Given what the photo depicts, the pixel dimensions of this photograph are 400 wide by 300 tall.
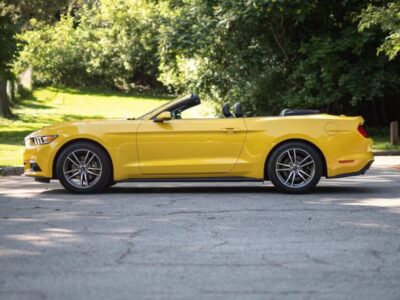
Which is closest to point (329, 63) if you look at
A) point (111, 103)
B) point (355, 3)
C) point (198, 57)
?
point (355, 3)

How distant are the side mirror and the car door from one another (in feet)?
0.27

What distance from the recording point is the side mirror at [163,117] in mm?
11359

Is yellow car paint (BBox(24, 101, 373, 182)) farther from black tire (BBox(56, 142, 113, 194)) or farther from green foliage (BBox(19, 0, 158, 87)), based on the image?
green foliage (BBox(19, 0, 158, 87))

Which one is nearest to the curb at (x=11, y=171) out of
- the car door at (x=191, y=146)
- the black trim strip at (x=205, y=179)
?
the black trim strip at (x=205, y=179)

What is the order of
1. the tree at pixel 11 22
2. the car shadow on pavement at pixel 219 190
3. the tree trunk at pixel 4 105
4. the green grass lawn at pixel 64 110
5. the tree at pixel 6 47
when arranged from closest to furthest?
1. the car shadow on pavement at pixel 219 190
2. the green grass lawn at pixel 64 110
3. the tree at pixel 6 47
4. the tree at pixel 11 22
5. the tree trunk at pixel 4 105

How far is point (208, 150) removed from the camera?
1137cm

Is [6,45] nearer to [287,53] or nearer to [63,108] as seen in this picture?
[287,53]

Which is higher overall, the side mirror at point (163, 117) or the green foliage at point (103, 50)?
the green foliage at point (103, 50)

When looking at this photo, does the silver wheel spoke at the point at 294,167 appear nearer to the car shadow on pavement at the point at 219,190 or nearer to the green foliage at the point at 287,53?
the car shadow on pavement at the point at 219,190

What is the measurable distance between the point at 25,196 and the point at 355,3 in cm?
1680

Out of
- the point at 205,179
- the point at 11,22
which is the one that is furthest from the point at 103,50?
the point at 205,179

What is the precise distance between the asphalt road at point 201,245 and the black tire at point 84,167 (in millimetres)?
215

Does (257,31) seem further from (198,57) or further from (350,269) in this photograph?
(350,269)

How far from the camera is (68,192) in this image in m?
11.8
